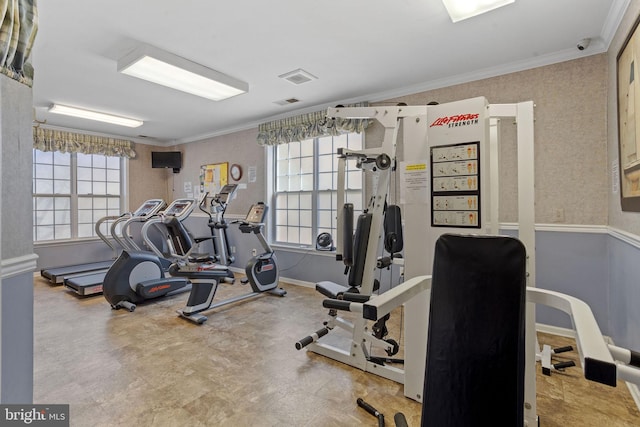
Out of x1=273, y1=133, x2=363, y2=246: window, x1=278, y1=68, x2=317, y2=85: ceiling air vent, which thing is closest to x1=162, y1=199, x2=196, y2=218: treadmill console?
x1=273, y1=133, x2=363, y2=246: window

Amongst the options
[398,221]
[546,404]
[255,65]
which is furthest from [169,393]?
[255,65]

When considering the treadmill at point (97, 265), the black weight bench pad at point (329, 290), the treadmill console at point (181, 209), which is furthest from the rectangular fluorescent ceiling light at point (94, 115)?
the black weight bench pad at point (329, 290)

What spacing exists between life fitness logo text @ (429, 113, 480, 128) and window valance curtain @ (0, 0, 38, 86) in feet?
6.35

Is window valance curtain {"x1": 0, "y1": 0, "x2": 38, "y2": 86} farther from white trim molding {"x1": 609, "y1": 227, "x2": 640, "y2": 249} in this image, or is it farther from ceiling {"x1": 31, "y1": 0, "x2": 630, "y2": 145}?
white trim molding {"x1": 609, "y1": 227, "x2": 640, "y2": 249}

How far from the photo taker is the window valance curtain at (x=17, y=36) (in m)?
1.15

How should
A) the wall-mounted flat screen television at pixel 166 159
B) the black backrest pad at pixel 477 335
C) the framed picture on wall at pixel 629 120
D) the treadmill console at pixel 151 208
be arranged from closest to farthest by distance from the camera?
the black backrest pad at pixel 477 335
the framed picture on wall at pixel 629 120
the treadmill console at pixel 151 208
the wall-mounted flat screen television at pixel 166 159

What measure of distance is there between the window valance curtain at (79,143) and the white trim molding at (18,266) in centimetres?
515

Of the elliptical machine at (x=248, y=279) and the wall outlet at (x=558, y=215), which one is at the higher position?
the wall outlet at (x=558, y=215)

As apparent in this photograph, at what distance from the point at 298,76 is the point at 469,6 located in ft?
5.71

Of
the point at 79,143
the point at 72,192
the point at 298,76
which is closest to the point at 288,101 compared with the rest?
the point at 298,76

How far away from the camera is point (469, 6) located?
2.15 meters

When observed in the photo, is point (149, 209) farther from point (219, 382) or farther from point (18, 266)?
point (18, 266)

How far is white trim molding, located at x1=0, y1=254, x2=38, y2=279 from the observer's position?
4.05 feet

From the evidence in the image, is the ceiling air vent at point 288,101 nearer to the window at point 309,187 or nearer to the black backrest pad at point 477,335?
the window at point 309,187
